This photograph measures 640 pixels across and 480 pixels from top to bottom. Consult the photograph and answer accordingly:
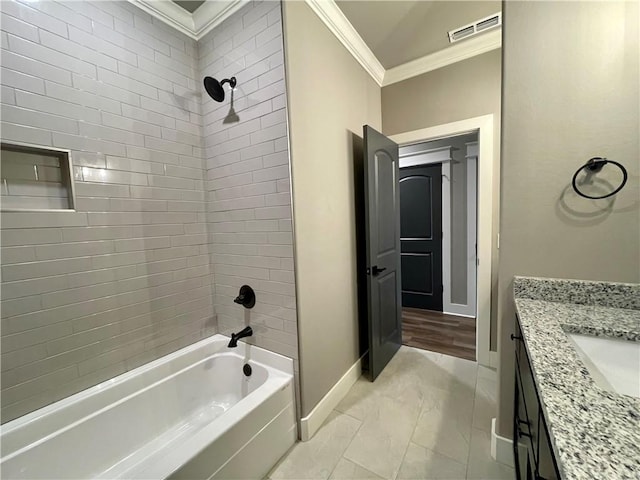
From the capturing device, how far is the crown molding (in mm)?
1544

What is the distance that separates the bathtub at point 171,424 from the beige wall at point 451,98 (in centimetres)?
197

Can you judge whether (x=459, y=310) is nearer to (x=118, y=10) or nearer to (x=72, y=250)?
(x=72, y=250)

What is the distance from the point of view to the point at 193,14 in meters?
1.71

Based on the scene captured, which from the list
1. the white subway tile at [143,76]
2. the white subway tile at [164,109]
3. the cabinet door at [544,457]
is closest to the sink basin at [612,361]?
the cabinet door at [544,457]

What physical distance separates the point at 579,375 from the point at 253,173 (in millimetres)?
Result: 1597

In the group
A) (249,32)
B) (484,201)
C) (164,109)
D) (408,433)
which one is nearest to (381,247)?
(484,201)

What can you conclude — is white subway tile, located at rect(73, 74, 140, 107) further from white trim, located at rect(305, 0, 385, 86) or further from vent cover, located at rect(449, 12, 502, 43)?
vent cover, located at rect(449, 12, 502, 43)

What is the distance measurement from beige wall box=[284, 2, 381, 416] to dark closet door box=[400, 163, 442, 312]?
172 centimetres

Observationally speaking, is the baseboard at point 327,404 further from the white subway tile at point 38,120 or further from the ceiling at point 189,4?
the ceiling at point 189,4

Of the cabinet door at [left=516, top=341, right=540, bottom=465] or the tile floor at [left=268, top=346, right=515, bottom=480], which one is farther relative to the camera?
the tile floor at [left=268, top=346, right=515, bottom=480]

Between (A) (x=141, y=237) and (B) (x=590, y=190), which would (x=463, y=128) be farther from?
(A) (x=141, y=237)

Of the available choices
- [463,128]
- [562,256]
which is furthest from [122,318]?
[463,128]

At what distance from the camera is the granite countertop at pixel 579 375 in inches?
16.4

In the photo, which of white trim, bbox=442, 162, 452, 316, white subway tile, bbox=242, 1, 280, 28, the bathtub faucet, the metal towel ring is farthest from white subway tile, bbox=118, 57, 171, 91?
white trim, bbox=442, 162, 452, 316
